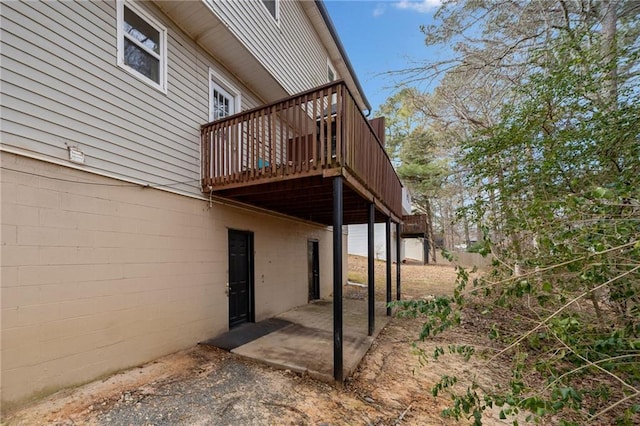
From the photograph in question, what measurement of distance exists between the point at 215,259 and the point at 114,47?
3.53 meters

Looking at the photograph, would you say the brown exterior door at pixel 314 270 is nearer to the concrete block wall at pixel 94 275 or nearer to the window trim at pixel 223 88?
the concrete block wall at pixel 94 275

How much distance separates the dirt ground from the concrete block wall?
12.9 inches

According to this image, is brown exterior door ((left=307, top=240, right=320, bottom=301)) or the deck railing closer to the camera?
brown exterior door ((left=307, top=240, right=320, bottom=301))

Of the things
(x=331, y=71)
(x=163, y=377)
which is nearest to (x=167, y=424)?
(x=163, y=377)

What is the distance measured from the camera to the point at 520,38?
6699mm

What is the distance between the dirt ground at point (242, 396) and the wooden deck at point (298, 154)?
2722 mm

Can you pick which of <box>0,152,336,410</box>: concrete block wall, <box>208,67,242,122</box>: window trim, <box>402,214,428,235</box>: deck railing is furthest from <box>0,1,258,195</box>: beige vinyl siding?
<box>402,214,428,235</box>: deck railing

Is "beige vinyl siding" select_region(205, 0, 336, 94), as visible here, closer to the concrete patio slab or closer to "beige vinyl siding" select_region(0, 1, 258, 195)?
"beige vinyl siding" select_region(0, 1, 258, 195)

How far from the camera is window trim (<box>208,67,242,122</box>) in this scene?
18.5ft

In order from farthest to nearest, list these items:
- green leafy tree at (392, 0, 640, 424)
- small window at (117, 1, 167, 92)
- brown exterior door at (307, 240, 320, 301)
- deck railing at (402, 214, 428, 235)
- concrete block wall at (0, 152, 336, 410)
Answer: deck railing at (402, 214, 428, 235) → brown exterior door at (307, 240, 320, 301) → small window at (117, 1, 167, 92) → concrete block wall at (0, 152, 336, 410) → green leafy tree at (392, 0, 640, 424)

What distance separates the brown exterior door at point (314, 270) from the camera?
962 centimetres

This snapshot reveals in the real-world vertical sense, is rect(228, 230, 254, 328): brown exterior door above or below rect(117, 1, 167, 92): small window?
below

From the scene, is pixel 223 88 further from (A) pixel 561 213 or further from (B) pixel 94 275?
(A) pixel 561 213

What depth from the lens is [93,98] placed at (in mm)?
3670
